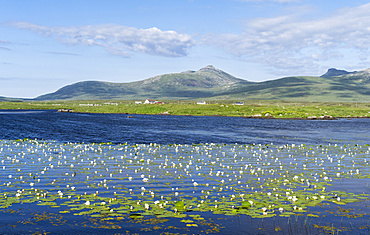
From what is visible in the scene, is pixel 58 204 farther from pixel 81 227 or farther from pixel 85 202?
pixel 81 227

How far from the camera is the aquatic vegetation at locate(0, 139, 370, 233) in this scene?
18.4 metres

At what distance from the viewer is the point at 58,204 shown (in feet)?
62.1

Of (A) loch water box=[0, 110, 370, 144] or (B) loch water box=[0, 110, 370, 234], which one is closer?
(B) loch water box=[0, 110, 370, 234]

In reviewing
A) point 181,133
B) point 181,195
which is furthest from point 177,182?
point 181,133

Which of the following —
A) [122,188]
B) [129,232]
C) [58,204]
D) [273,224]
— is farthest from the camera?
[122,188]

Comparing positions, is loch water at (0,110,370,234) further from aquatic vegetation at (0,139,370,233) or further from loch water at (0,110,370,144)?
loch water at (0,110,370,144)

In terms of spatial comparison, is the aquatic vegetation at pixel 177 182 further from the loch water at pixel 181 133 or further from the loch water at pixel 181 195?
the loch water at pixel 181 133

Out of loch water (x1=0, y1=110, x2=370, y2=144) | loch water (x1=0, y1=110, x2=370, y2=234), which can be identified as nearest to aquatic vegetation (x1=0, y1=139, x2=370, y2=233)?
loch water (x1=0, y1=110, x2=370, y2=234)

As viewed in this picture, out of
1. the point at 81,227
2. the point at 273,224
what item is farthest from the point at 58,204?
the point at 273,224

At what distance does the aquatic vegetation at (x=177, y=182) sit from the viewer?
18406 mm

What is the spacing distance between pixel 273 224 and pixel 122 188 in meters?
10.6

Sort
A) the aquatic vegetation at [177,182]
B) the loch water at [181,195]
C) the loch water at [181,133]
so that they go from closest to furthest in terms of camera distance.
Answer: the loch water at [181,195], the aquatic vegetation at [177,182], the loch water at [181,133]

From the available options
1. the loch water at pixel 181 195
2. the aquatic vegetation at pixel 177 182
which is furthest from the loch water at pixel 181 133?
the loch water at pixel 181 195

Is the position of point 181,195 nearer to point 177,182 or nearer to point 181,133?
point 177,182
